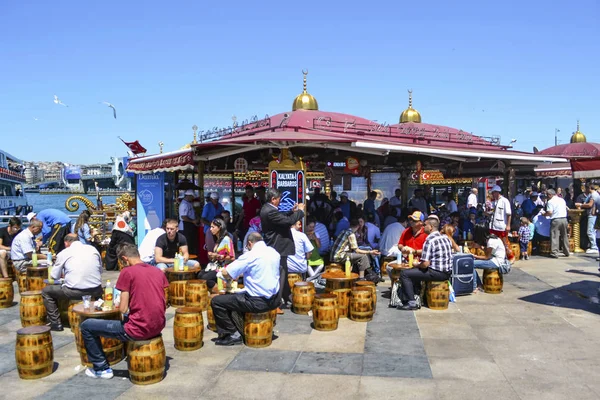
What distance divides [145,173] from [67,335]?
26.4 ft

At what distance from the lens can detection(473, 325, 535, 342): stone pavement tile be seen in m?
6.50

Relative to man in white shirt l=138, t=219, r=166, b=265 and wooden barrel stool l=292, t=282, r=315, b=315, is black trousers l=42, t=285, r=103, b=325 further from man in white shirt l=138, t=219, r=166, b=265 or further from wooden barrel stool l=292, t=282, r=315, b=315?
wooden barrel stool l=292, t=282, r=315, b=315

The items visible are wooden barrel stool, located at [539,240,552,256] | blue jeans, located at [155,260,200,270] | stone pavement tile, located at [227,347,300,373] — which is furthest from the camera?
wooden barrel stool, located at [539,240,552,256]

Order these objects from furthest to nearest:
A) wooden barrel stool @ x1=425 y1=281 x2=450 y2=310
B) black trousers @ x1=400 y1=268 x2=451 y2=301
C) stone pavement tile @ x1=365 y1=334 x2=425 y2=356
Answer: wooden barrel stool @ x1=425 y1=281 x2=450 y2=310 → black trousers @ x1=400 y1=268 x2=451 y2=301 → stone pavement tile @ x1=365 y1=334 x2=425 y2=356

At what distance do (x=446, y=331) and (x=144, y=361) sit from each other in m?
3.97

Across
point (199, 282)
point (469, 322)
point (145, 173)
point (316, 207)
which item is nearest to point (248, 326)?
point (199, 282)

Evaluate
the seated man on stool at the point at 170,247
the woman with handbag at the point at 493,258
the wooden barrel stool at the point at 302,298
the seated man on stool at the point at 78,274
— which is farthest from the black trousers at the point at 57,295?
the woman with handbag at the point at 493,258

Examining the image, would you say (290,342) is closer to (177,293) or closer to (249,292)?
(249,292)

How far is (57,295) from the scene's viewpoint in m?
6.79

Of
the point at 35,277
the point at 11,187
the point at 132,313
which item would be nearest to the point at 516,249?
the point at 132,313

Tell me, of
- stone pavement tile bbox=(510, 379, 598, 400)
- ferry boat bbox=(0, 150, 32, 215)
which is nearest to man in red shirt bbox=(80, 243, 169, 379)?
stone pavement tile bbox=(510, 379, 598, 400)

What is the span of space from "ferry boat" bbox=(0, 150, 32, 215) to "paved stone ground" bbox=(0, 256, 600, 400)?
99.9ft

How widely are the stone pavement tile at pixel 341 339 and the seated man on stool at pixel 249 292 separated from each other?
733 mm

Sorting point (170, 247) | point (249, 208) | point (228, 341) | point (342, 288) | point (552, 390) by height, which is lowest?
point (552, 390)
